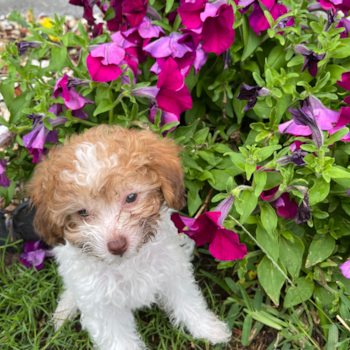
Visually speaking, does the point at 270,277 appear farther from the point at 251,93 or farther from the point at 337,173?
the point at 251,93

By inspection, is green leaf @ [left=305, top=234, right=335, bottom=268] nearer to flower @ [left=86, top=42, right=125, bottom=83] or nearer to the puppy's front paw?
the puppy's front paw

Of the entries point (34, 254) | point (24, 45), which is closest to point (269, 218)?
point (24, 45)

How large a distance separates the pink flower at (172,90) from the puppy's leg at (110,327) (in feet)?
5.11

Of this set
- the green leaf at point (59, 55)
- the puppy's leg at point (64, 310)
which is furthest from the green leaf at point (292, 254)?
the green leaf at point (59, 55)

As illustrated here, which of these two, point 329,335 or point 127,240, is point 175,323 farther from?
point 127,240

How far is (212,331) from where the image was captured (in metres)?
3.22

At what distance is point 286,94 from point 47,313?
9.63 ft

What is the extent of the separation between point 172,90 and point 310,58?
100 centimetres

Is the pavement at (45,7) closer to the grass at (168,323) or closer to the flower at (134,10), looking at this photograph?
the flower at (134,10)

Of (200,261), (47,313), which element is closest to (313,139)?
(200,261)

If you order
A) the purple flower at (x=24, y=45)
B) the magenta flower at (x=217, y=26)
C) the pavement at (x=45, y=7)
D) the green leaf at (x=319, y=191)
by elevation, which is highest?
the magenta flower at (x=217, y=26)

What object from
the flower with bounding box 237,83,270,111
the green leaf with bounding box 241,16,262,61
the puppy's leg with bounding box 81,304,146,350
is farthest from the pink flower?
the puppy's leg with bounding box 81,304,146,350

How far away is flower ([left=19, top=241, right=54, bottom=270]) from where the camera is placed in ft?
12.2

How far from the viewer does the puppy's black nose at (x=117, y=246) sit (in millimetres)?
Result: 2104
